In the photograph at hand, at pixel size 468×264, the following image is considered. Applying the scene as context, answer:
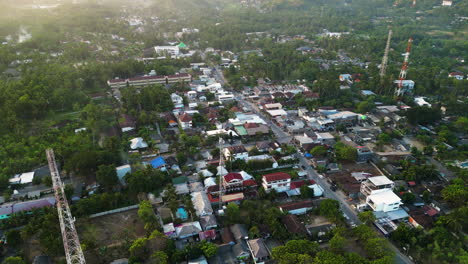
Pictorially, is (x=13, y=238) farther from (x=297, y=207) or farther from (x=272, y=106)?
(x=272, y=106)

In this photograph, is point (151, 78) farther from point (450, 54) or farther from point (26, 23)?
point (450, 54)

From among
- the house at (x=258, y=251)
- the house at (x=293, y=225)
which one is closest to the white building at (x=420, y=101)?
the house at (x=293, y=225)

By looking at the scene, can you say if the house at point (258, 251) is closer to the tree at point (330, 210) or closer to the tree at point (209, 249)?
the tree at point (209, 249)

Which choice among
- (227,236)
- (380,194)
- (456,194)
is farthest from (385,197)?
(227,236)

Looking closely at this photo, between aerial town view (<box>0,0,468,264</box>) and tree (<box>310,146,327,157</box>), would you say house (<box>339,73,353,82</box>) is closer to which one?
aerial town view (<box>0,0,468,264</box>)

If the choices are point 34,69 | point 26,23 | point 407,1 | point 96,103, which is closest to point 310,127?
point 96,103
